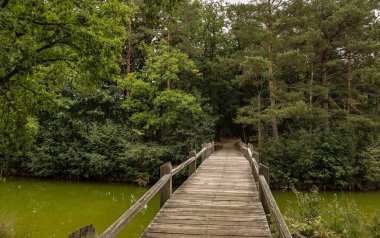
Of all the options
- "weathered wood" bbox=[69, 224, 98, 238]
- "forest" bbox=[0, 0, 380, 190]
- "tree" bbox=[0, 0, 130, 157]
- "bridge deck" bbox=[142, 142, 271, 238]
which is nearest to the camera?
"weathered wood" bbox=[69, 224, 98, 238]

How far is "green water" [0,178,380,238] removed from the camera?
11.8 metres

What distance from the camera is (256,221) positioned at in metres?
5.50

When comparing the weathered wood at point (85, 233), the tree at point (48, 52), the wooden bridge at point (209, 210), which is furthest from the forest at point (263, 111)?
the weathered wood at point (85, 233)

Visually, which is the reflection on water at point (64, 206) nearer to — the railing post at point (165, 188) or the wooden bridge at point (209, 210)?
the wooden bridge at point (209, 210)

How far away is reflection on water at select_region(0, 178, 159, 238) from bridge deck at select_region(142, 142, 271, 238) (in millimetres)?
4531

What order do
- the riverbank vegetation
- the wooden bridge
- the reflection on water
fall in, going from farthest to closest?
the reflection on water < the riverbank vegetation < the wooden bridge

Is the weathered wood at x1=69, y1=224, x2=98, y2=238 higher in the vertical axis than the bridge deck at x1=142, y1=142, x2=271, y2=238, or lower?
higher

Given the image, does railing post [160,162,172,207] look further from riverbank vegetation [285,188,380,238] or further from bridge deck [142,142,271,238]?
riverbank vegetation [285,188,380,238]

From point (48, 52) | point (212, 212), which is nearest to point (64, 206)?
point (48, 52)

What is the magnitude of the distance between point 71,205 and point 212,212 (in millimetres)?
11646

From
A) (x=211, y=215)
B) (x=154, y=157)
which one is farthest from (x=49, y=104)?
(x=154, y=157)

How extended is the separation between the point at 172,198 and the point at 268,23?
59.9 ft

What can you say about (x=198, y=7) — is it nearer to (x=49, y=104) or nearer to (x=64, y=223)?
(x=49, y=104)

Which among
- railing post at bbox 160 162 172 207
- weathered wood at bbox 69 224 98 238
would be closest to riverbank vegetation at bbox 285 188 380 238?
railing post at bbox 160 162 172 207
